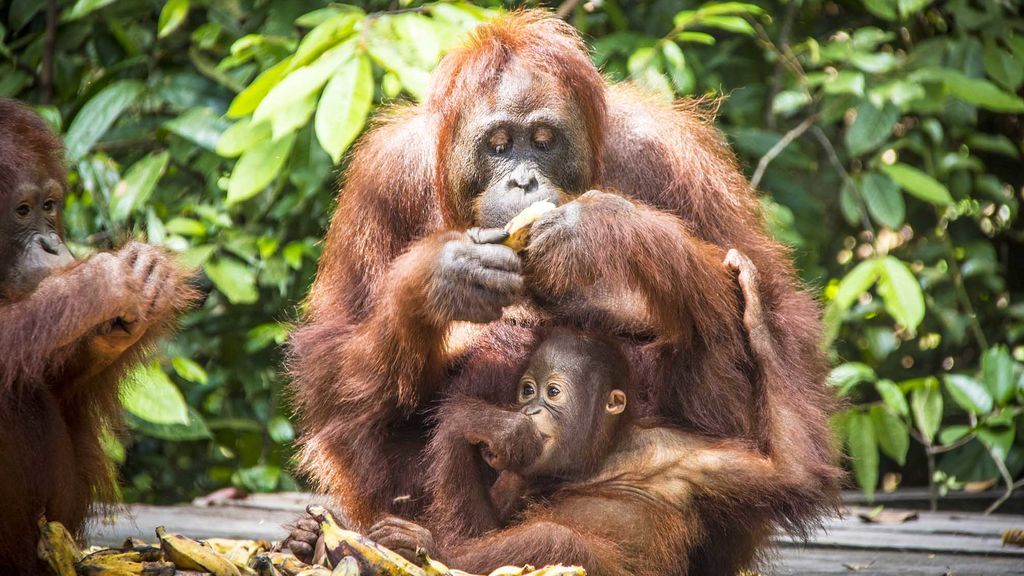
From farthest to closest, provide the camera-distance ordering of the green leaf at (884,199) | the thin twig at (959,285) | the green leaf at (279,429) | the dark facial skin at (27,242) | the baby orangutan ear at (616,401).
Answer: the thin twig at (959,285), the green leaf at (279,429), the green leaf at (884,199), the baby orangutan ear at (616,401), the dark facial skin at (27,242)

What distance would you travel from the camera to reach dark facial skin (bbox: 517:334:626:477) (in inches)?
101

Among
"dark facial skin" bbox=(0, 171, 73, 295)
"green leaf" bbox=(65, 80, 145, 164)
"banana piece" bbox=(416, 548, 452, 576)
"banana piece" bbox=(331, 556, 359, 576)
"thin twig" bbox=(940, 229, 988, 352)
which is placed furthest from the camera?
"thin twig" bbox=(940, 229, 988, 352)

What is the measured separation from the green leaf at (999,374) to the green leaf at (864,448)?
454 millimetres

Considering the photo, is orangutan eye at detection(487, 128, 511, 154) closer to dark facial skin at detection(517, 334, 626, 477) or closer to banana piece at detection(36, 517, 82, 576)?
dark facial skin at detection(517, 334, 626, 477)

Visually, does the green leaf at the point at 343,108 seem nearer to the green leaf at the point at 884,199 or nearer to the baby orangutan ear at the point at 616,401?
the baby orangutan ear at the point at 616,401

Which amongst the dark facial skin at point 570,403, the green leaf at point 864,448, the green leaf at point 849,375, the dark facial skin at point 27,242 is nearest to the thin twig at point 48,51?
the dark facial skin at point 27,242

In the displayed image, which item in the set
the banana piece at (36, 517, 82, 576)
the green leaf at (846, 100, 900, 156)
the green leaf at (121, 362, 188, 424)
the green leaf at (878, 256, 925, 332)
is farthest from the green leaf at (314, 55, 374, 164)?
the green leaf at (846, 100, 900, 156)

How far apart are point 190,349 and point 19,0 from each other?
1500mm

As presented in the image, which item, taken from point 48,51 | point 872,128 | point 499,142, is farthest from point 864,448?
point 48,51

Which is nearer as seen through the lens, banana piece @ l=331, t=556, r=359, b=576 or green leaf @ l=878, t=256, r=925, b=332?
banana piece @ l=331, t=556, r=359, b=576

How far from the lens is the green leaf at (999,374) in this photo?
4305mm

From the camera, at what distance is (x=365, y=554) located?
2.33 meters

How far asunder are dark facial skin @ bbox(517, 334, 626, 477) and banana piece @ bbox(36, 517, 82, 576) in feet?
3.11

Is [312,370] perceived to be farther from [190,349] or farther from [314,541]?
[190,349]
